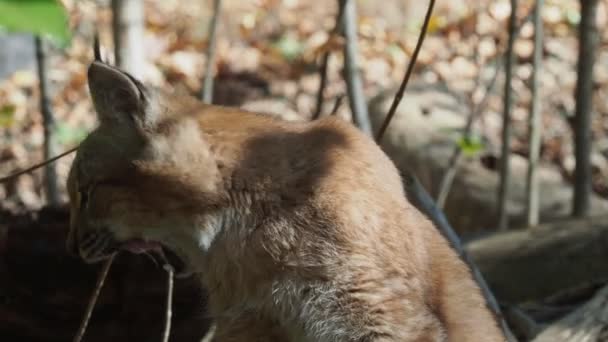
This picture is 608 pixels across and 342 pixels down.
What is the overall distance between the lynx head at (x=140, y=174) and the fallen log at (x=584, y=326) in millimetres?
1855

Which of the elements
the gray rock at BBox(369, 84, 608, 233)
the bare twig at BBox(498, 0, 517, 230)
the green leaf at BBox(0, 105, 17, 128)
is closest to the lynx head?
the bare twig at BBox(498, 0, 517, 230)

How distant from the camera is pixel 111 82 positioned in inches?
123

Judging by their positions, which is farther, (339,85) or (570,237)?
(339,85)

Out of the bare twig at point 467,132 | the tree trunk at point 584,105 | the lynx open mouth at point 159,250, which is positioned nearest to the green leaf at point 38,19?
the lynx open mouth at point 159,250

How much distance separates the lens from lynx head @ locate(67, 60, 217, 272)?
11.0 ft

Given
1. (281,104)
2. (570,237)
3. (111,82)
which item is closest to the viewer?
(111,82)

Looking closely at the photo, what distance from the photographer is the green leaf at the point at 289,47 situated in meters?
11.2

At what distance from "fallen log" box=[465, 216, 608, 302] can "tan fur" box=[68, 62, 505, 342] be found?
6.93 feet

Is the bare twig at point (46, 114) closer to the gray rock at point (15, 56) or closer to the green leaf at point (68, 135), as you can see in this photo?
the green leaf at point (68, 135)

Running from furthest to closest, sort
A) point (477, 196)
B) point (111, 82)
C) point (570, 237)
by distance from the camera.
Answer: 1. point (477, 196)
2. point (570, 237)
3. point (111, 82)

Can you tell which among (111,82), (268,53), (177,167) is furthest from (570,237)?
(268,53)

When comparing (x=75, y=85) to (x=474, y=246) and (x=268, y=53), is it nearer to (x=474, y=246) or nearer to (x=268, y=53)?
(x=268, y=53)

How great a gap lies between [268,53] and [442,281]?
26.3 feet

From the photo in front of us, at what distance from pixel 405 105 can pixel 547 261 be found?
3.20 meters
